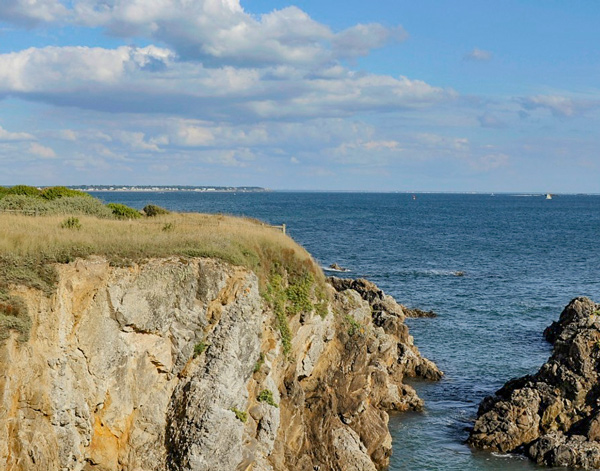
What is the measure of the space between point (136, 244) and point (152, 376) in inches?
182

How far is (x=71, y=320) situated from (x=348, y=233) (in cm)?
11011

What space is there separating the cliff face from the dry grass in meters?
0.54

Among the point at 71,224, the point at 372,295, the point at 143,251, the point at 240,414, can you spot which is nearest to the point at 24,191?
the point at 71,224

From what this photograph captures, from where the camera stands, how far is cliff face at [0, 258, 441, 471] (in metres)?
19.0

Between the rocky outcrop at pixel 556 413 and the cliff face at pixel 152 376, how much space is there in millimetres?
12154

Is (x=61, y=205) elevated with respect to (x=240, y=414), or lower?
elevated

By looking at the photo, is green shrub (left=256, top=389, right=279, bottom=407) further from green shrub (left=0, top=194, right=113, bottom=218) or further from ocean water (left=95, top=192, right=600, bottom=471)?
green shrub (left=0, top=194, right=113, bottom=218)

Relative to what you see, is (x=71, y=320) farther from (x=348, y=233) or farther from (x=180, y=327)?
(x=348, y=233)

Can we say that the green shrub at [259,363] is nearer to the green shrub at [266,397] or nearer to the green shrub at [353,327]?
the green shrub at [266,397]

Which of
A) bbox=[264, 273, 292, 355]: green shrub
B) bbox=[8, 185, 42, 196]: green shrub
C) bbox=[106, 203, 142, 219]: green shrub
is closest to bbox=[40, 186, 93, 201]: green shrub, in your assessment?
bbox=[8, 185, 42, 196]: green shrub

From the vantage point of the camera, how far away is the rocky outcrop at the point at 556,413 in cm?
3159

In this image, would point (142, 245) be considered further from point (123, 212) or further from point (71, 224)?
point (123, 212)

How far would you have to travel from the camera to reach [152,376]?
21.5m

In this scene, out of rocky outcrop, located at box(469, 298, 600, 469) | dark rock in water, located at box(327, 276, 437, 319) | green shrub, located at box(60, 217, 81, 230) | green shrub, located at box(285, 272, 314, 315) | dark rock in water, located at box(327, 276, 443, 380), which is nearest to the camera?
green shrub, located at box(60, 217, 81, 230)
